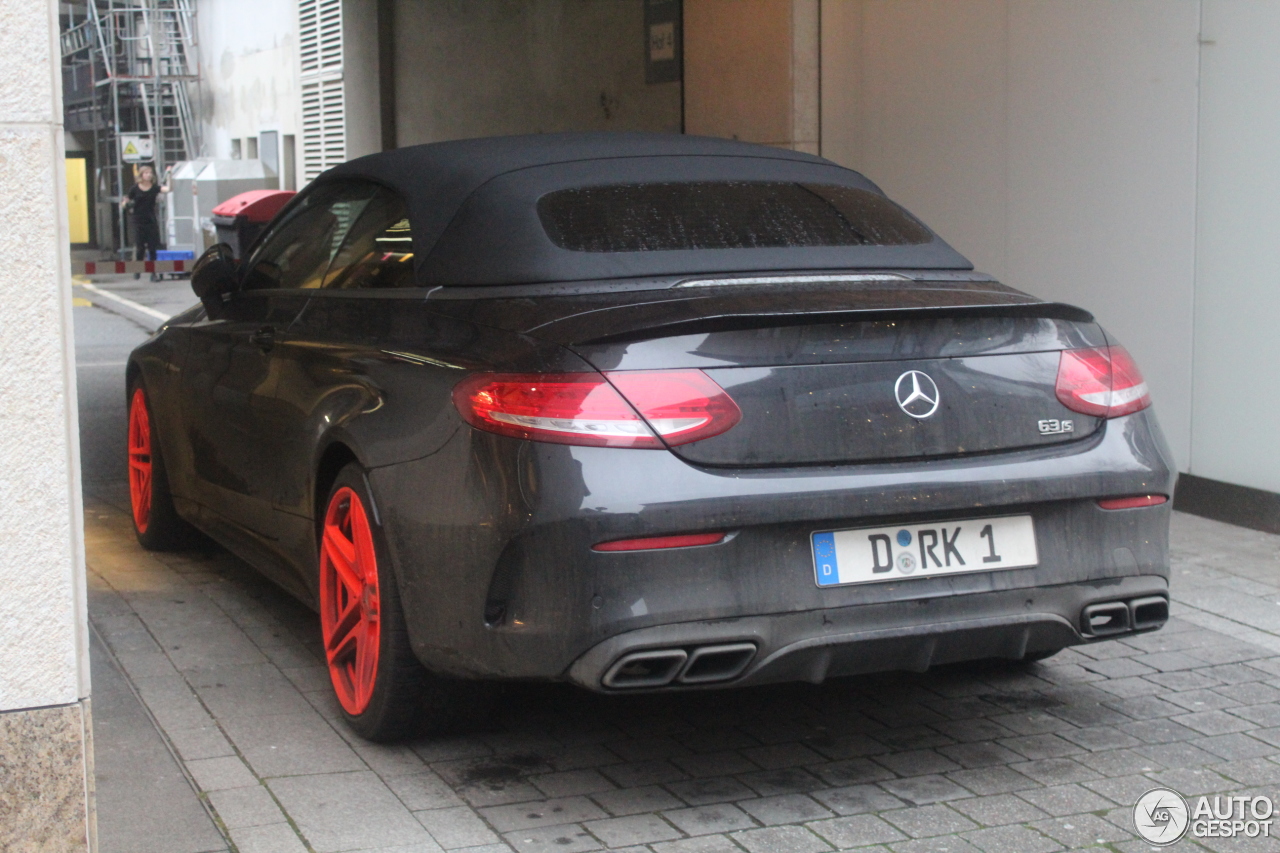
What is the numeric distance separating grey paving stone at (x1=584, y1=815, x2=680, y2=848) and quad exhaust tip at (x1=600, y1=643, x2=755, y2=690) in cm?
35

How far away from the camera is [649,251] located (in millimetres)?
4145

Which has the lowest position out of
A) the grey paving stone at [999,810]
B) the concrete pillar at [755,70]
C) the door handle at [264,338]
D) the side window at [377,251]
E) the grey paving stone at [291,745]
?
the grey paving stone at [999,810]

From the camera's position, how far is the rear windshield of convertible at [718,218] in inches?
165

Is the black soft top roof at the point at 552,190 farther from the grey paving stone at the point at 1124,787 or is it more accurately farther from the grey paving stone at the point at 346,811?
the grey paving stone at the point at 1124,787

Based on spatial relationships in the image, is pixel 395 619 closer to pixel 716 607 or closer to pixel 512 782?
pixel 512 782

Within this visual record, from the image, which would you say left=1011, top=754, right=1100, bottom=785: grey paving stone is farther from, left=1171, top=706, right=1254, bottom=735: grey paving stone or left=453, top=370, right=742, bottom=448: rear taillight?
left=453, top=370, right=742, bottom=448: rear taillight

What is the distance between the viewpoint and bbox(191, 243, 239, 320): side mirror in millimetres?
5383

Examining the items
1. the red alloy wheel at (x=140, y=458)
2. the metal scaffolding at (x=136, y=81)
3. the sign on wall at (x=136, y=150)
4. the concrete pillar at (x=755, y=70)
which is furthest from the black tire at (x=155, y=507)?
the metal scaffolding at (x=136, y=81)

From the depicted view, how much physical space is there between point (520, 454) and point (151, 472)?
321cm

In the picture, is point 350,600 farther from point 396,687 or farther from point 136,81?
point 136,81

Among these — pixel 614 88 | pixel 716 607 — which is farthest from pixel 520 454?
pixel 614 88

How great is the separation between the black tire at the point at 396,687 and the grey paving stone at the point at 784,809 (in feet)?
2.52

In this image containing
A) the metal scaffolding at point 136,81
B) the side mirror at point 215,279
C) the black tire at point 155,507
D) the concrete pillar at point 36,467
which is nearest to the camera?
the concrete pillar at point 36,467

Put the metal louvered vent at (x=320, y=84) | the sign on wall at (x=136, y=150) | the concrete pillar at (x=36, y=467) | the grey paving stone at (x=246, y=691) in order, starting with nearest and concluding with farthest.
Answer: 1. the concrete pillar at (x=36, y=467)
2. the grey paving stone at (x=246, y=691)
3. the metal louvered vent at (x=320, y=84)
4. the sign on wall at (x=136, y=150)
